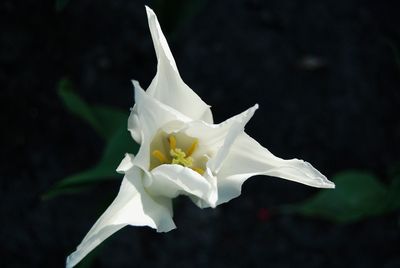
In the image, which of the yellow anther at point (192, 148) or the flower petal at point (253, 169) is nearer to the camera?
the flower petal at point (253, 169)

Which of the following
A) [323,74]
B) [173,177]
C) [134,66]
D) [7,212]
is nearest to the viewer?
[173,177]

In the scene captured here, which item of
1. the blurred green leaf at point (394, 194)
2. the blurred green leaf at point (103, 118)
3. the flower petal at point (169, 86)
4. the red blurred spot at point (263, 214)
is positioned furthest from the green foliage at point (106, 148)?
the blurred green leaf at point (394, 194)

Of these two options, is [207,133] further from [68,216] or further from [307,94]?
[307,94]

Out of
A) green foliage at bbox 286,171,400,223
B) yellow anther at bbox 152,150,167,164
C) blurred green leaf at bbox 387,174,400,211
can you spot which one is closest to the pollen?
yellow anther at bbox 152,150,167,164

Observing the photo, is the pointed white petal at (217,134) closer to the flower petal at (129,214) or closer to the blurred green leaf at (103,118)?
the flower petal at (129,214)

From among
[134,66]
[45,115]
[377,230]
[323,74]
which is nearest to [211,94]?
[134,66]

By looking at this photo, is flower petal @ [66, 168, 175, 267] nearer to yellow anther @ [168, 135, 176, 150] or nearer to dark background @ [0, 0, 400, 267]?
yellow anther @ [168, 135, 176, 150]
